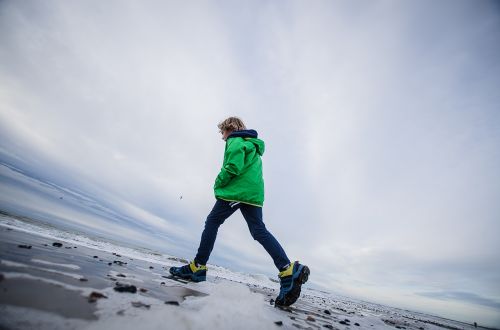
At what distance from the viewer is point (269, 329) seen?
202 centimetres

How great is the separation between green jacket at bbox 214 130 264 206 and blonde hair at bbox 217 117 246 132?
0.51 meters

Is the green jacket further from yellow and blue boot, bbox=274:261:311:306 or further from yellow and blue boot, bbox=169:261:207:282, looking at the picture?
yellow and blue boot, bbox=169:261:207:282

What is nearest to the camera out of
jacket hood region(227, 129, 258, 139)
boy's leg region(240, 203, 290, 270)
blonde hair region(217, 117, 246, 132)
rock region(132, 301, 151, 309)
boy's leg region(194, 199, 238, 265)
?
rock region(132, 301, 151, 309)

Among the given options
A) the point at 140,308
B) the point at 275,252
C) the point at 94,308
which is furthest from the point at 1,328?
the point at 275,252

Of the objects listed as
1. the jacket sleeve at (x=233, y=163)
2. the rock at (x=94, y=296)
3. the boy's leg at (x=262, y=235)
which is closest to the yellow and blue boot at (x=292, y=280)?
the boy's leg at (x=262, y=235)

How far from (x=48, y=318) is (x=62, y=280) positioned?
36.2 inches

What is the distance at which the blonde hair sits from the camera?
4.85m

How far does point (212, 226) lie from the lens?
4.28m

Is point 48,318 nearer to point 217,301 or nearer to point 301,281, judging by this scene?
point 217,301


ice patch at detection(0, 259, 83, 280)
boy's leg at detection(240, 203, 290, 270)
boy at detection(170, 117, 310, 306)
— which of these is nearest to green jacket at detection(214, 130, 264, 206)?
boy at detection(170, 117, 310, 306)

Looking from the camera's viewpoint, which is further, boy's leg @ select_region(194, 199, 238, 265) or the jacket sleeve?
boy's leg @ select_region(194, 199, 238, 265)

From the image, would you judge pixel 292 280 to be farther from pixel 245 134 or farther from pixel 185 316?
pixel 245 134

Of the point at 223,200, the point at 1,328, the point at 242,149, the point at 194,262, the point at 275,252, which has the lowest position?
the point at 1,328

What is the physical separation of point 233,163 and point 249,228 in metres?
1.08
